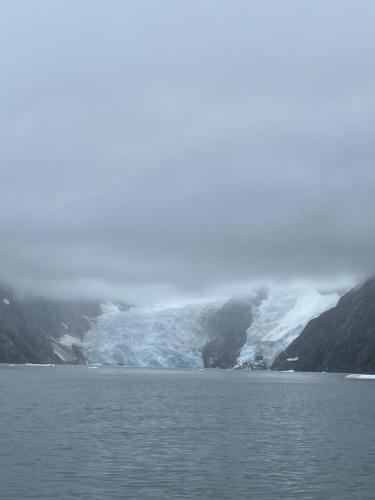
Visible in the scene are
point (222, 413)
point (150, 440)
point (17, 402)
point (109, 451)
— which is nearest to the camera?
point (109, 451)

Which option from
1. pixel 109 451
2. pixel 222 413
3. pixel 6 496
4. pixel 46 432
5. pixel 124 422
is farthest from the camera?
pixel 222 413

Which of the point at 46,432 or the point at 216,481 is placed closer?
the point at 216,481

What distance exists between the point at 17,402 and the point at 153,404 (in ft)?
61.3

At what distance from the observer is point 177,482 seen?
4800 centimetres

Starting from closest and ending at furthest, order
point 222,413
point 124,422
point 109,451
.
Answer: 1. point 109,451
2. point 124,422
3. point 222,413

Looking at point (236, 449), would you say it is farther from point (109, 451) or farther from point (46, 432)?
point (46, 432)

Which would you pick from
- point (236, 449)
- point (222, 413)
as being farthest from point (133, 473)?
point (222, 413)

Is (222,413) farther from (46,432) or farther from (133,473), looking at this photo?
(133,473)

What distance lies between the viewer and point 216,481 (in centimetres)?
4909

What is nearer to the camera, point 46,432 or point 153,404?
point 46,432

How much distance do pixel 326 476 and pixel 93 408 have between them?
53852 mm

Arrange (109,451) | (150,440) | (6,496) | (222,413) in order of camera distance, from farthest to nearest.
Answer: (222,413)
(150,440)
(109,451)
(6,496)

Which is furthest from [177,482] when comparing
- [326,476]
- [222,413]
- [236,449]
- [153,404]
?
[153,404]

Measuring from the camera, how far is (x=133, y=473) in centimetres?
5066
